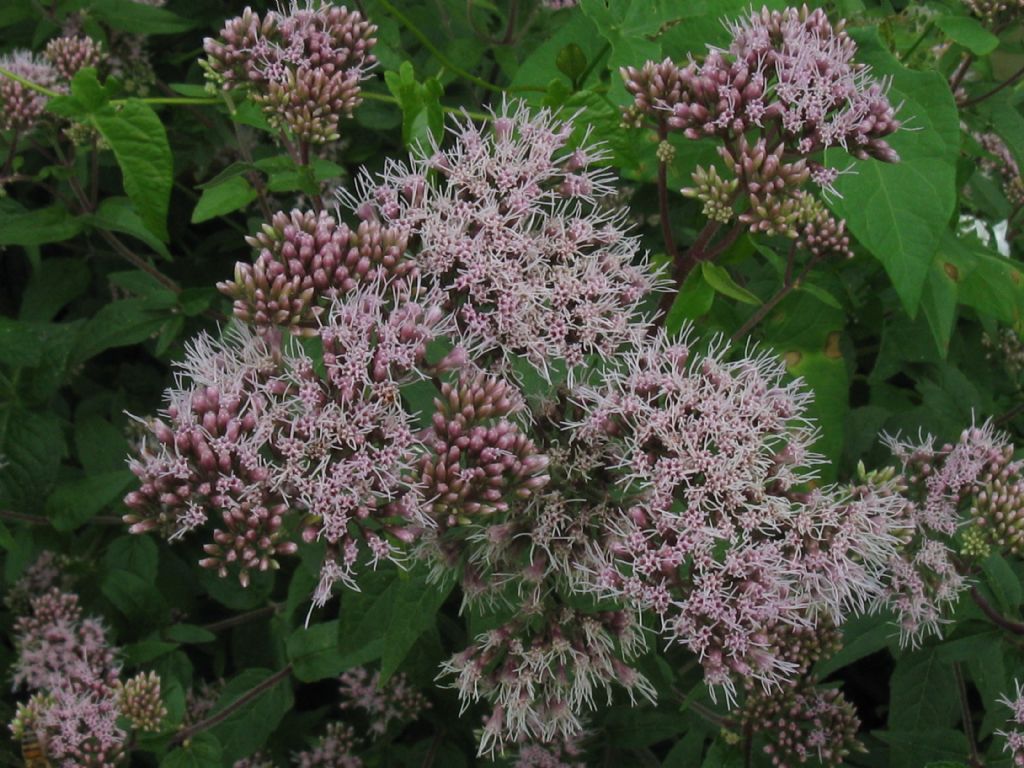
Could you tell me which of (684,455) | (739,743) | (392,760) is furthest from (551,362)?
(392,760)

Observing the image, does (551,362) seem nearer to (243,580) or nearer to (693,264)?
(693,264)

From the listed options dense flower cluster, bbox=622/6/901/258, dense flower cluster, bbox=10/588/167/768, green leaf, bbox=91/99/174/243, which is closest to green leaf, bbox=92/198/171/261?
green leaf, bbox=91/99/174/243

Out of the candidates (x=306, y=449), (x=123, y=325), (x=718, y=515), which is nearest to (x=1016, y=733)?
(x=718, y=515)

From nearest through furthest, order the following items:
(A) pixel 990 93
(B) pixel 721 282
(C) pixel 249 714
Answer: (B) pixel 721 282 < (A) pixel 990 93 < (C) pixel 249 714

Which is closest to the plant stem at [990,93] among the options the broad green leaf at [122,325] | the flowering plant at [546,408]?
the flowering plant at [546,408]

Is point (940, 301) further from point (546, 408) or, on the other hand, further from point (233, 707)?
point (233, 707)

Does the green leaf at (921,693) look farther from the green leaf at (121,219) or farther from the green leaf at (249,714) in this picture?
the green leaf at (121,219)
